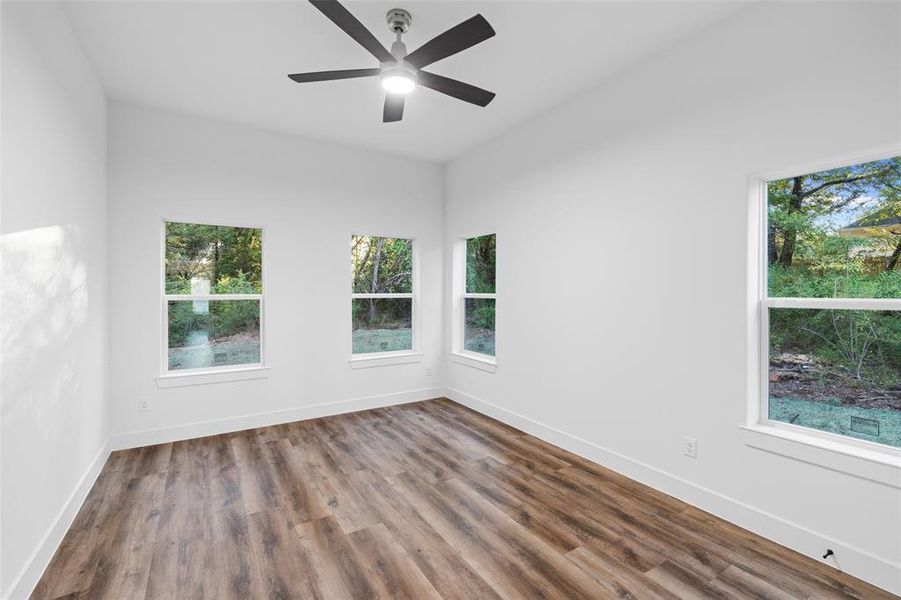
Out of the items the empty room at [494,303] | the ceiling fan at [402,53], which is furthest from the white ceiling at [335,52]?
the ceiling fan at [402,53]

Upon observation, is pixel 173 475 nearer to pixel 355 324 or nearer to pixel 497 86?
pixel 355 324

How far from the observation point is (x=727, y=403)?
2.57 metres

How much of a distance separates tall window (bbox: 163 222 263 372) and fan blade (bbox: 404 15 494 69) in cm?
276

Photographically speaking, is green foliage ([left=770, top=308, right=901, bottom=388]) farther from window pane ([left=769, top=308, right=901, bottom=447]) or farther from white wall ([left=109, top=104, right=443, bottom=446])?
white wall ([left=109, top=104, right=443, bottom=446])

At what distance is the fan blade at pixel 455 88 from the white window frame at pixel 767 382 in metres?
1.69

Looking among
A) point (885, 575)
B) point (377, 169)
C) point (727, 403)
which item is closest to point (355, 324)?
point (377, 169)

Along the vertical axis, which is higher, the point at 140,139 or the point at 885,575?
the point at 140,139

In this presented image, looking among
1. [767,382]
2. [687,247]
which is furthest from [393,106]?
[767,382]

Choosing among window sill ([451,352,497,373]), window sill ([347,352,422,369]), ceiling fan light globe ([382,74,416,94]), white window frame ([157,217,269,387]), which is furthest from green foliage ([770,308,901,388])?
white window frame ([157,217,269,387])

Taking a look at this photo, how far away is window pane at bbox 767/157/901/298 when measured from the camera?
210 cm

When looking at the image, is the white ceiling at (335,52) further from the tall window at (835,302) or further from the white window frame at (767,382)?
the tall window at (835,302)

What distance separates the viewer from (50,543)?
2.19 m

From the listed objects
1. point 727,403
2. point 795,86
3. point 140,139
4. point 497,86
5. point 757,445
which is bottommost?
point 757,445

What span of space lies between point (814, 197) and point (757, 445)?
1417 millimetres
